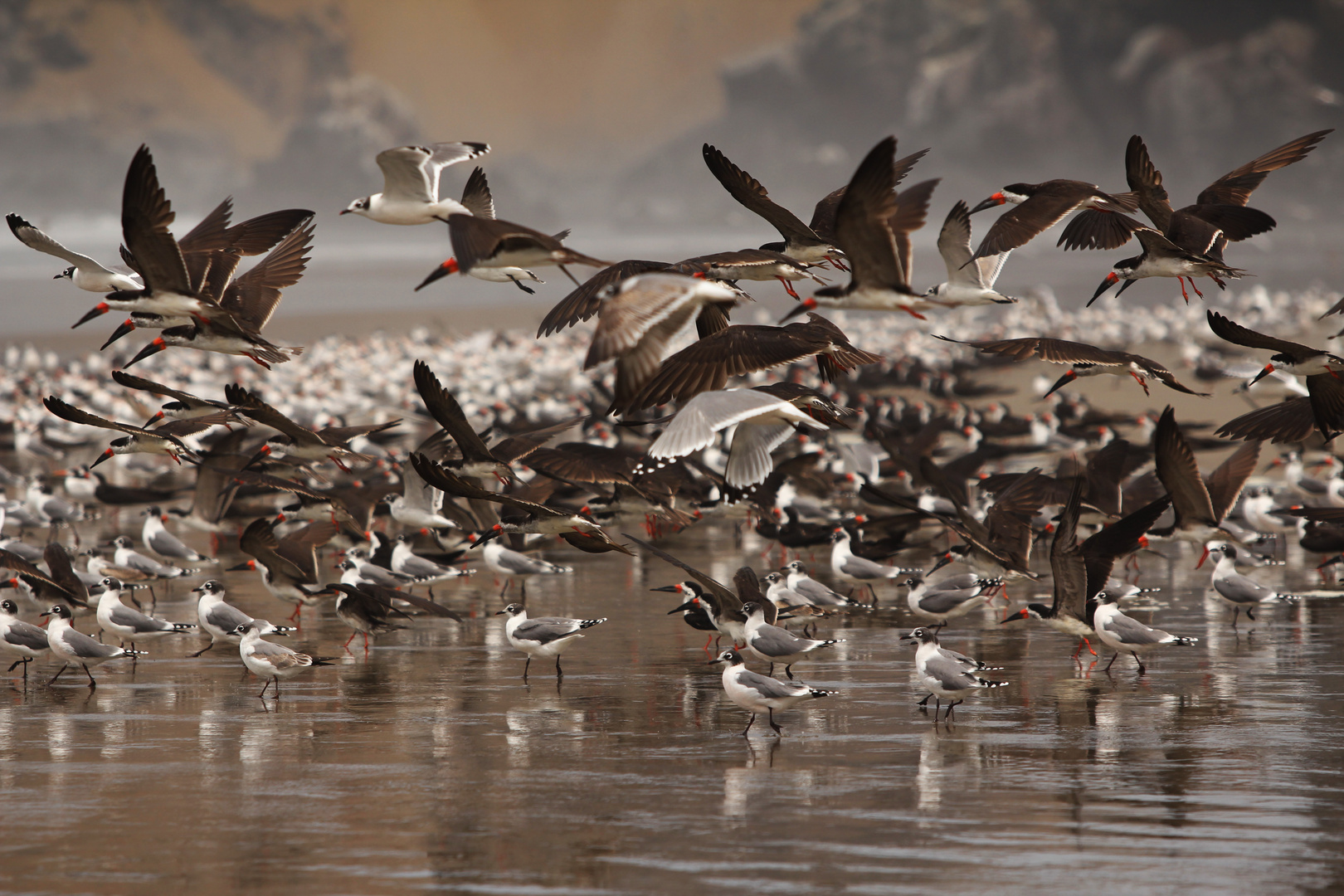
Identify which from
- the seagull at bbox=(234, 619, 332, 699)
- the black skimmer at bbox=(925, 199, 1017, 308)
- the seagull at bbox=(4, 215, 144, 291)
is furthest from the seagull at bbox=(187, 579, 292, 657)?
the black skimmer at bbox=(925, 199, 1017, 308)

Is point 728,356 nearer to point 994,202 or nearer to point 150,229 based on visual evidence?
point 994,202

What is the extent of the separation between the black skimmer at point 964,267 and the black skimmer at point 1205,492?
7.28ft

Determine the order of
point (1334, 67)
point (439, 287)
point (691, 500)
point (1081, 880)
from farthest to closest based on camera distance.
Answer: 1. point (1334, 67)
2. point (439, 287)
3. point (691, 500)
4. point (1081, 880)

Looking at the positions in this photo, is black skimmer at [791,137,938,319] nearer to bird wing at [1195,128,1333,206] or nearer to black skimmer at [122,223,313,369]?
bird wing at [1195,128,1333,206]

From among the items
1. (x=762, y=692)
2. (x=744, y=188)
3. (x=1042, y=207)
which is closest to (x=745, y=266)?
(x=744, y=188)

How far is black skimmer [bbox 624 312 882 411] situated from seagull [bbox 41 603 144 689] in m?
4.74

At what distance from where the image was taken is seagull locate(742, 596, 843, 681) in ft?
32.6

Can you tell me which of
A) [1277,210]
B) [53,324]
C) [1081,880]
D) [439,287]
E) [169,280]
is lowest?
[1081,880]

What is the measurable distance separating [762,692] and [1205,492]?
5.34 metres

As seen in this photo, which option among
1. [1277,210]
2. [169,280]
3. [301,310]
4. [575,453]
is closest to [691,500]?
[575,453]

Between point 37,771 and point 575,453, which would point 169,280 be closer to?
point 37,771

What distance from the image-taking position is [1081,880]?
20.4 feet

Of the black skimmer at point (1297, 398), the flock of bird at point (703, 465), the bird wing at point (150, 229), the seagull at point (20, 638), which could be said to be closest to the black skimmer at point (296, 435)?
the flock of bird at point (703, 465)

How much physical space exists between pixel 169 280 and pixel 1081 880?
22.0ft
